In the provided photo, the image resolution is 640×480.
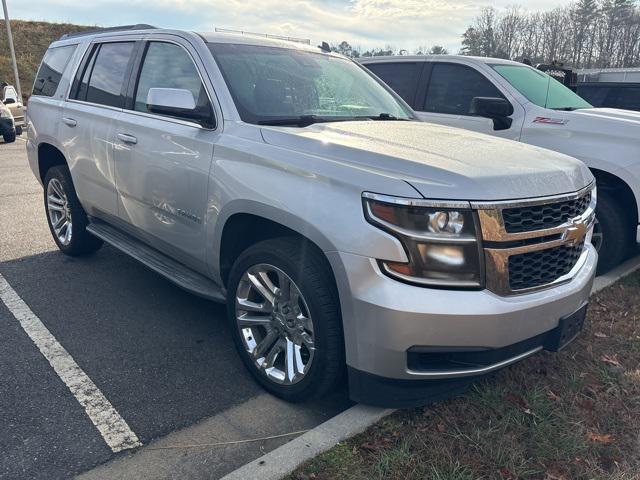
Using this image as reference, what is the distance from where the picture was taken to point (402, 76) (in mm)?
6449

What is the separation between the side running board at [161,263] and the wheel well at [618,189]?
3.49 meters

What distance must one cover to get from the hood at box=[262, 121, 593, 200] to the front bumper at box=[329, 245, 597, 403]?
0.40 metres

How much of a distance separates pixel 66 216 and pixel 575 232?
437 cm

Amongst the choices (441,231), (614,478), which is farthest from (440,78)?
(614,478)

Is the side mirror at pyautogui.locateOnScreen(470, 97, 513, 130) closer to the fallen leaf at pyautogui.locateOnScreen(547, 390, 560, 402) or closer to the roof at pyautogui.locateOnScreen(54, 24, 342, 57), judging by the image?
the roof at pyautogui.locateOnScreen(54, 24, 342, 57)

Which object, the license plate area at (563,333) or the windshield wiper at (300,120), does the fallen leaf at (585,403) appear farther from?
the windshield wiper at (300,120)

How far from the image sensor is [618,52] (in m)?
51.2

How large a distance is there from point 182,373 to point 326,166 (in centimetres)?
158

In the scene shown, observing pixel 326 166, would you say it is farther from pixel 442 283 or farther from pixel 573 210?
pixel 573 210

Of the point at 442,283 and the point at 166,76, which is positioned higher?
the point at 166,76

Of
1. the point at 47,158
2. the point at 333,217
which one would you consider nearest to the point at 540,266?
the point at 333,217

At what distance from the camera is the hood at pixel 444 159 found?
239cm

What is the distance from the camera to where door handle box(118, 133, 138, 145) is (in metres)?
3.82

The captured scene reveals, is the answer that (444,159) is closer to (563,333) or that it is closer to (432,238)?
(432,238)
